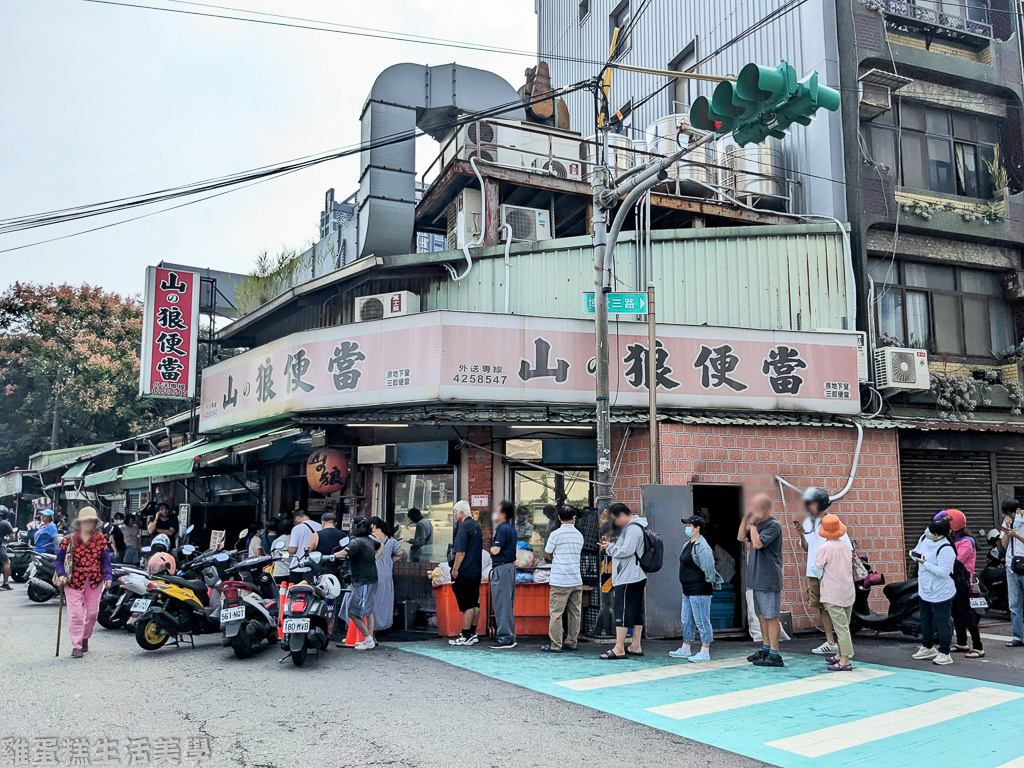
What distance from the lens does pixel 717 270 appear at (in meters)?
14.1

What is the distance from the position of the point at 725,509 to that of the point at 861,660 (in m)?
3.88

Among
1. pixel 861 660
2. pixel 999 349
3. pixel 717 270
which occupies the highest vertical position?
pixel 717 270

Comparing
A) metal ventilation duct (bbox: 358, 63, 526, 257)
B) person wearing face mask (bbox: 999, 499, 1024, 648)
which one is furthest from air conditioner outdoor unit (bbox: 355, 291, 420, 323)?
person wearing face mask (bbox: 999, 499, 1024, 648)

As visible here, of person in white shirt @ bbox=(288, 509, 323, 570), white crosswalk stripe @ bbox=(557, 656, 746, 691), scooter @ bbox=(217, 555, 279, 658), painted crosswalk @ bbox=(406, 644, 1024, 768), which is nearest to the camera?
painted crosswalk @ bbox=(406, 644, 1024, 768)

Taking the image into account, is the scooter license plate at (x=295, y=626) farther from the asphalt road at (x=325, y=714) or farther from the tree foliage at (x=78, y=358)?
the tree foliage at (x=78, y=358)

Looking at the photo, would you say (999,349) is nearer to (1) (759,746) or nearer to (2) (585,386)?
(2) (585,386)

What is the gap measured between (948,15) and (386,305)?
13.1 m

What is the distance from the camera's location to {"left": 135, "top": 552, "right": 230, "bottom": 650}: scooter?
9.96 m

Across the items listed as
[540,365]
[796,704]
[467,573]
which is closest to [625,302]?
[540,365]

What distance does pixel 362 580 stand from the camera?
10203 mm

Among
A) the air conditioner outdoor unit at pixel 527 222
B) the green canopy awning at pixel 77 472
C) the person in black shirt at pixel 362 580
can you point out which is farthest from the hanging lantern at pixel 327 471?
the green canopy awning at pixel 77 472

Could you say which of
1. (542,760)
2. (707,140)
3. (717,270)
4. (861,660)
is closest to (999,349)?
(717,270)

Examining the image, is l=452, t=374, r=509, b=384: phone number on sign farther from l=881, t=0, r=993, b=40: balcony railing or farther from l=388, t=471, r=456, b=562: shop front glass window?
l=881, t=0, r=993, b=40: balcony railing

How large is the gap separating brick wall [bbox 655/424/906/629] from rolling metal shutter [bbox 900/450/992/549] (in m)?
1.58
